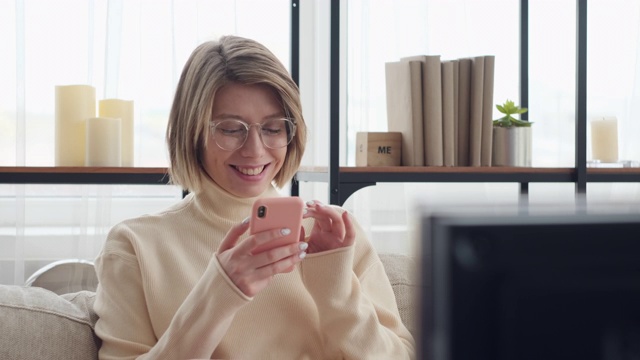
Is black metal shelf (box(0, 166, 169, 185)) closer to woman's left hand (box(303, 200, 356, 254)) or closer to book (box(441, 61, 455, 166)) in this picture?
woman's left hand (box(303, 200, 356, 254))

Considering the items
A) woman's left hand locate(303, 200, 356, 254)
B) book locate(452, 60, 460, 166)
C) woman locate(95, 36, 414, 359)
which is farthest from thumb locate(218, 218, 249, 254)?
book locate(452, 60, 460, 166)

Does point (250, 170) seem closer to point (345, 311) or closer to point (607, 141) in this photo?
point (345, 311)

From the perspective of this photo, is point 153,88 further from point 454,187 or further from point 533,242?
point 533,242

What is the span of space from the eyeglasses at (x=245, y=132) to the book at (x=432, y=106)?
2.47ft

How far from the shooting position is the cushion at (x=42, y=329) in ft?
4.78

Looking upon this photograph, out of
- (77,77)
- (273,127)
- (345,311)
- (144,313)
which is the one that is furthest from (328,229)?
(77,77)

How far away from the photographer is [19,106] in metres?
2.37

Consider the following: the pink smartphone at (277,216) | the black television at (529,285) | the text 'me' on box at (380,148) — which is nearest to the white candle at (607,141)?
the text 'me' on box at (380,148)

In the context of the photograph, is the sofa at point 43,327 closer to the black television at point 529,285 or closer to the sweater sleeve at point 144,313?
the sweater sleeve at point 144,313

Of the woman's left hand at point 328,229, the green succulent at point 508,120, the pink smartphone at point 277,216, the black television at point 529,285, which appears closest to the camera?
the black television at point 529,285

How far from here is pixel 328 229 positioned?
138 cm

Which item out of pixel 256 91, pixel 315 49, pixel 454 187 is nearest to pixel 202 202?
pixel 256 91

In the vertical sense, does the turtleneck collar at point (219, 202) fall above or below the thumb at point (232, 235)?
above

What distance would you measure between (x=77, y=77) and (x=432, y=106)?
115cm
